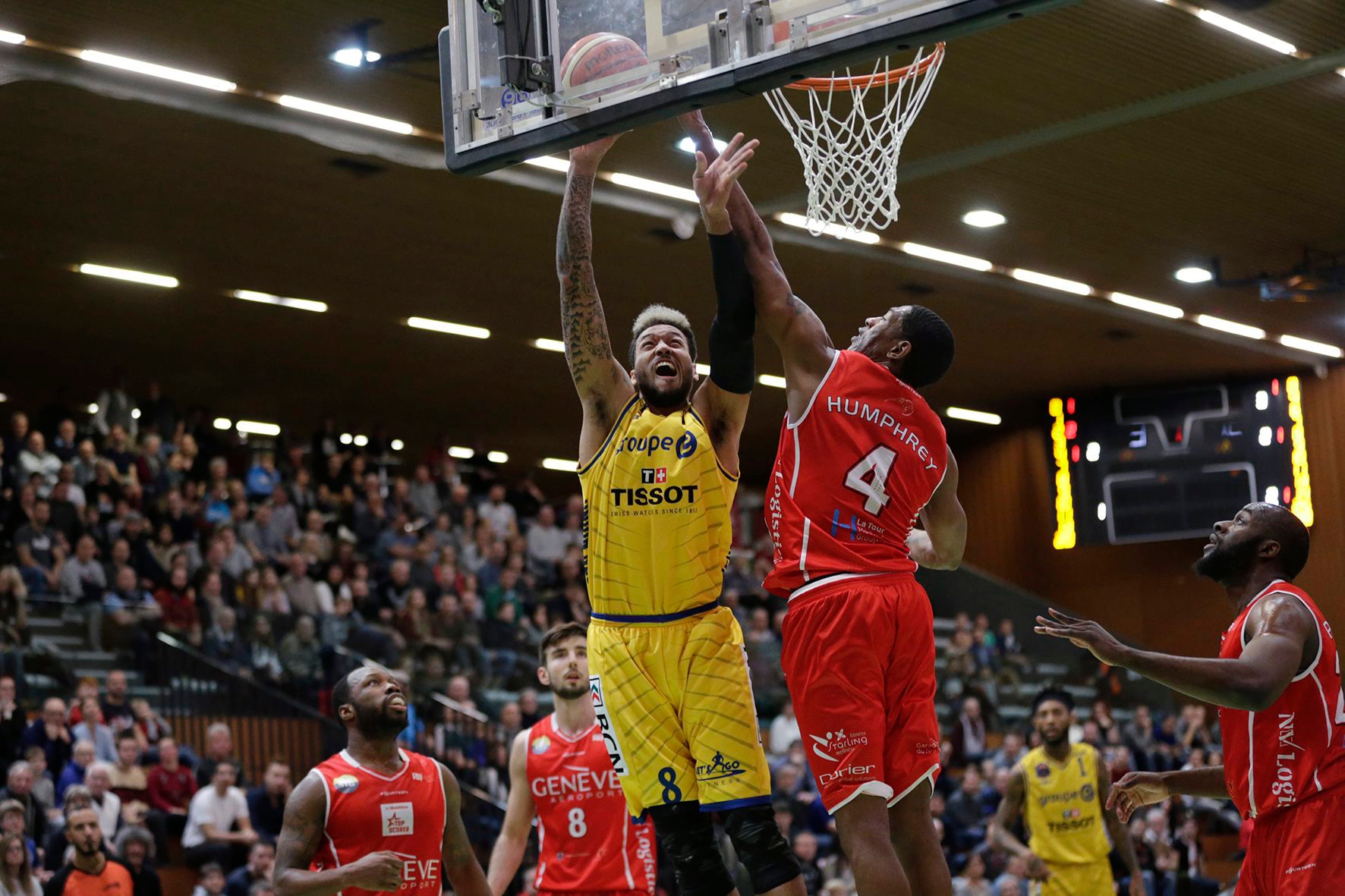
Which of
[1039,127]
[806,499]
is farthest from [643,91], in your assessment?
[1039,127]

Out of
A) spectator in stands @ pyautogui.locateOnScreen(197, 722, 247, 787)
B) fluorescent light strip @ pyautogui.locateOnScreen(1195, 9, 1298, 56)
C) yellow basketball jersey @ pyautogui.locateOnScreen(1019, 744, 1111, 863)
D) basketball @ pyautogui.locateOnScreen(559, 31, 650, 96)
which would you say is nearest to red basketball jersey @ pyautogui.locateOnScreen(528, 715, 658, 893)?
basketball @ pyautogui.locateOnScreen(559, 31, 650, 96)

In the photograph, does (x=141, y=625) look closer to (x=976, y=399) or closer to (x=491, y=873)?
(x=491, y=873)

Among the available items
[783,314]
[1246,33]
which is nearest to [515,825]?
[783,314]

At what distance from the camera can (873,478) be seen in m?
5.63

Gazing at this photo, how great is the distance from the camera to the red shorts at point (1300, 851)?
17.9ft

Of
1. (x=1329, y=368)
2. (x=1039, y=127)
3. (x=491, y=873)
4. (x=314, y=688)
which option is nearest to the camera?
(x=491, y=873)

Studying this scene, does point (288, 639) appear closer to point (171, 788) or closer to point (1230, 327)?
point (171, 788)

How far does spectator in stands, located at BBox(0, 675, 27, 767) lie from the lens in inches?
511

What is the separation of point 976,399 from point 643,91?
2053 centimetres

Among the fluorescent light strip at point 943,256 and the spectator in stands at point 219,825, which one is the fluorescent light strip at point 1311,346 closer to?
the fluorescent light strip at point 943,256

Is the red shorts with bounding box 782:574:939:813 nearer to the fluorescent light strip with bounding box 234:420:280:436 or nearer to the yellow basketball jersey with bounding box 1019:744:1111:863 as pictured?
the yellow basketball jersey with bounding box 1019:744:1111:863

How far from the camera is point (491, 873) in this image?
797cm

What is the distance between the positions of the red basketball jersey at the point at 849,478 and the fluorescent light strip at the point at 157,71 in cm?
924

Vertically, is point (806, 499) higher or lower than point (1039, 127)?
lower
